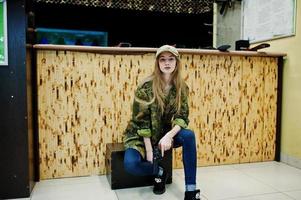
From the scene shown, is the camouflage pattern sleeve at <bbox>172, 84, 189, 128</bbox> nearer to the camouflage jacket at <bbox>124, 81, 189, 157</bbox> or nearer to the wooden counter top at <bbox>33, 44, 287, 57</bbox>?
the camouflage jacket at <bbox>124, 81, 189, 157</bbox>

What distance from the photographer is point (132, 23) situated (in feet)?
17.6

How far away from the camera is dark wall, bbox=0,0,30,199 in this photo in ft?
6.05

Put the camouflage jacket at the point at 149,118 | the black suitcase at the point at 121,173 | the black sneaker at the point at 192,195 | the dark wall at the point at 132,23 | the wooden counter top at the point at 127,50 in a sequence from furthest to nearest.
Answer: the dark wall at the point at 132,23 < the wooden counter top at the point at 127,50 < the black suitcase at the point at 121,173 < the camouflage jacket at the point at 149,118 < the black sneaker at the point at 192,195

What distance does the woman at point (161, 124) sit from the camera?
1.87 metres

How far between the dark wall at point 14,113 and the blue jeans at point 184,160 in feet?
2.28

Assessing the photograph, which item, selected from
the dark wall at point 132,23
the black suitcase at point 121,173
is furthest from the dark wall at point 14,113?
the dark wall at point 132,23

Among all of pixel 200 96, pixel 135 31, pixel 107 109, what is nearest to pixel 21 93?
pixel 107 109

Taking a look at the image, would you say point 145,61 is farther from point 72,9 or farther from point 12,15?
point 72,9

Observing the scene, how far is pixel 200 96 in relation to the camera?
257 centimetres

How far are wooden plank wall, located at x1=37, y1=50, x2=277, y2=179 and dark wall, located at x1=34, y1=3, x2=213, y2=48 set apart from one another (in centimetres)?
285

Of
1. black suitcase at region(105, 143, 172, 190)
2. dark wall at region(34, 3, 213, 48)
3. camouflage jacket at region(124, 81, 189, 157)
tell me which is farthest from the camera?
dark wall at region(34, 3, 213, 48)

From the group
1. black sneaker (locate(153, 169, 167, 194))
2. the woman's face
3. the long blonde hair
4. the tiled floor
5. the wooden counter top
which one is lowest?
the tiled floor

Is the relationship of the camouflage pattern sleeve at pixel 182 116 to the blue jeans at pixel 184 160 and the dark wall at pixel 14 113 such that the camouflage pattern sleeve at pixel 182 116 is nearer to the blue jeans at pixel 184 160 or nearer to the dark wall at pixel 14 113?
the blue jeans at pixel 184 160

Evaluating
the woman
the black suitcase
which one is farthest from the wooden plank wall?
the woman
